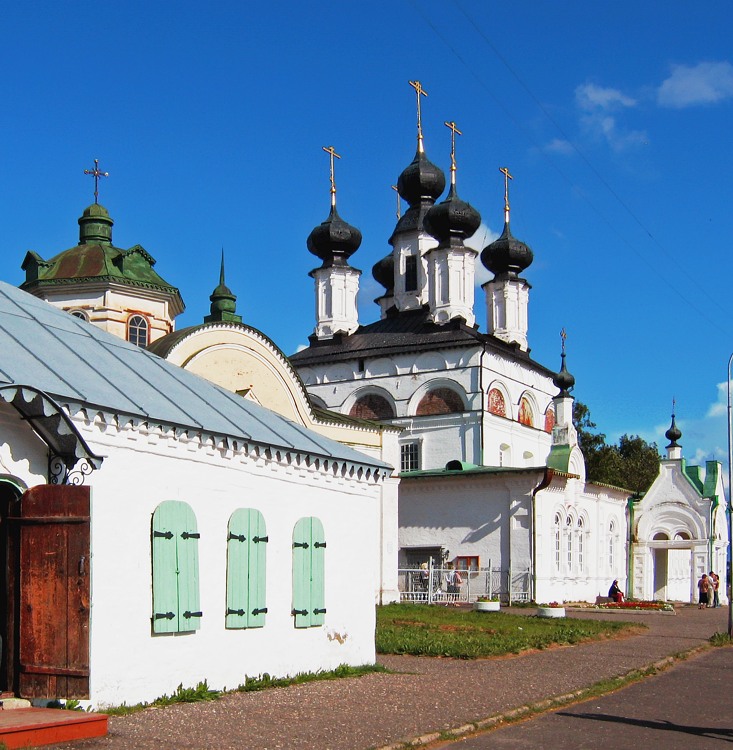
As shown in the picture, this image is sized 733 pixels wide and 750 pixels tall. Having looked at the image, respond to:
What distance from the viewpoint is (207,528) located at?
1089cm

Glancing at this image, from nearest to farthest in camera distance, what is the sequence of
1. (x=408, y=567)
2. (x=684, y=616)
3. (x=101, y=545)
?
(x=101, y=545)
(x=684, y=616)
(x=408, y=567)

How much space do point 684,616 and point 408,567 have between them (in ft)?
27.4

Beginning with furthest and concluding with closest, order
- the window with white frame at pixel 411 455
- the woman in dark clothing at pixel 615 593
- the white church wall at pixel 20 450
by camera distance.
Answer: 1. the window with white frame at pixel 411 455
2. the woman in dark clothing at pixel 615 593
3. the white church wall at pixel 20 450

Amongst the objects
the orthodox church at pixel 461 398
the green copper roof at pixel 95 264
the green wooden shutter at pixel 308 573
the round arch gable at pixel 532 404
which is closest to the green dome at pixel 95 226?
the green copper roof at pixel 95 264

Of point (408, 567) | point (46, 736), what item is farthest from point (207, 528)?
point (408, 567)

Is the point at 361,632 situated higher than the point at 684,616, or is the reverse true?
the point at 361,632

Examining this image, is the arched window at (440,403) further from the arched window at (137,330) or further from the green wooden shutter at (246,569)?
the green wooden shutter at (246,569)

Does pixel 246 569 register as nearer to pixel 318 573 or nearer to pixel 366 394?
pixel 318 573

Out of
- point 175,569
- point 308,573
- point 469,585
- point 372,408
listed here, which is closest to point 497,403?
point 372,408

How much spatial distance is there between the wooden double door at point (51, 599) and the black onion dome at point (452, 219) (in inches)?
1287

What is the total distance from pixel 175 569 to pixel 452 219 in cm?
3155

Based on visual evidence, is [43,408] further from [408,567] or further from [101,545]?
[408,567]

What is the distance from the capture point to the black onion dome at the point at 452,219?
40531 mm

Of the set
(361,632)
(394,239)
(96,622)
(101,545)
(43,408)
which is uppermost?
(394,239)
